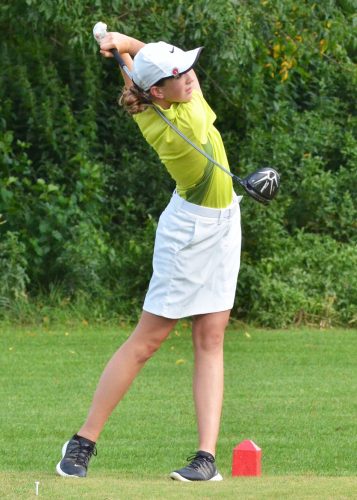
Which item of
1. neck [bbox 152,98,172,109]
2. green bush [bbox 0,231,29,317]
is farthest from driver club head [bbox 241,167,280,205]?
green bush [bbox 0,231,29,317]

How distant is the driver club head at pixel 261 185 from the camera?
545 centimetres

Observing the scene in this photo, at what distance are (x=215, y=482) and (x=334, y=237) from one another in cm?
935

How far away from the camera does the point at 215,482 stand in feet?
17.4

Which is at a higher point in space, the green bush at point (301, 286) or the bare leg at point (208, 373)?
the bare leg at point (208, 373)

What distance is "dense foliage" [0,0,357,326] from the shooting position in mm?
12062

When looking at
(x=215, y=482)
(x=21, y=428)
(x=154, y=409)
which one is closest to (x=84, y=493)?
(x=215, y=482)

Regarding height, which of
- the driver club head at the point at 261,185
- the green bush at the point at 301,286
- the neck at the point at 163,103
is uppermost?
the neck at the point at 163,103

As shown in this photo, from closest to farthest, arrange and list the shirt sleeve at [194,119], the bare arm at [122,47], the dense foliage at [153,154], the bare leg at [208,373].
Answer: the shirt sleeve at [194,119], the bare leg at [208,373], the bare arm at [122,47], the dense foliage at [153,154]

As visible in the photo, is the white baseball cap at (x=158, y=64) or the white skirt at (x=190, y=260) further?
the white skirt at (x=190, y=260)

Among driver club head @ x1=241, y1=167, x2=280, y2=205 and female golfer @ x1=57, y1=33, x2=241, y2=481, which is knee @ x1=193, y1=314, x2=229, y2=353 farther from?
driver club head @ x1=241, y1=167, x2=280, y2=205

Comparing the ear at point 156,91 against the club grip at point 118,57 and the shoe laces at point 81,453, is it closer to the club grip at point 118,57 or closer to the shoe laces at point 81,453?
the club grip at point 118,57

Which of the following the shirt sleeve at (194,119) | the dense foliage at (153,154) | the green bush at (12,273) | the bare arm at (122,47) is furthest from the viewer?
the green bush at (12,273)

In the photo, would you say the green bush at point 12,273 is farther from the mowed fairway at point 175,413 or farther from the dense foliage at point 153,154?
the mowed fairway at point 175,413

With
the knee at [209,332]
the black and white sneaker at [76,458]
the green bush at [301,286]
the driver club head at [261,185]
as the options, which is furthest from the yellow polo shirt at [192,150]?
the green bush at [301,286]
